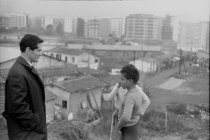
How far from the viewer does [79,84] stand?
7465mm

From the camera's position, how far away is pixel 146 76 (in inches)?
524

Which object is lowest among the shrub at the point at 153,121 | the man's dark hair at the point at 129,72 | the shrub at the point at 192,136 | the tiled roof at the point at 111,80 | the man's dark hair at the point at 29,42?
the shrub at the point at 192,136

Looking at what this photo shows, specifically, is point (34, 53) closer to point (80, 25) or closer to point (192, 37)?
point (80, 25)

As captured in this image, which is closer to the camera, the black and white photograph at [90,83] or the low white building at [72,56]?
the black and white photograph at [90,83]

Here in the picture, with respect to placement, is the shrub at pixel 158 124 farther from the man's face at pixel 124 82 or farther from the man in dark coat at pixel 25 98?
the man in dark coat at pixel 25 98

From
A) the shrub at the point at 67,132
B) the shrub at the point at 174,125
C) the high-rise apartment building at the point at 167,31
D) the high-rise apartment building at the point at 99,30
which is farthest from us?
the high-rise apartment building at the point at 167,31

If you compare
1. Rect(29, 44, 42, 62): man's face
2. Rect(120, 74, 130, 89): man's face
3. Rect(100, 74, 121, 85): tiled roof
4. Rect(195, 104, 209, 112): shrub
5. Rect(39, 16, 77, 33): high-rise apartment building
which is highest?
Rect(39, 16, 77, 33): high-rise apartment building

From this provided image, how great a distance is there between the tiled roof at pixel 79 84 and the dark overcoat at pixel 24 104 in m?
5.64

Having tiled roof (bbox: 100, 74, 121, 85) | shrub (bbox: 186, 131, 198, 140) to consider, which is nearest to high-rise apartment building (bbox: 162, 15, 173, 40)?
tiled roof (bbox: 100, 74, 121, 85)

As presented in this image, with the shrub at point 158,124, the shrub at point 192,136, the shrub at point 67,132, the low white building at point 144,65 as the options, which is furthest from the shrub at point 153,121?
the low white building at point 144,65

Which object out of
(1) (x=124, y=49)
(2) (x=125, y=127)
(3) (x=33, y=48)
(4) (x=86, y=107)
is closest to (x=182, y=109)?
(4) (x=86, y=107)

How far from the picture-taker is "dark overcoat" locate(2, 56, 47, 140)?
Result: 1.17 meters

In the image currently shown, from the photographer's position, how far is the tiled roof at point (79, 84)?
277 inches

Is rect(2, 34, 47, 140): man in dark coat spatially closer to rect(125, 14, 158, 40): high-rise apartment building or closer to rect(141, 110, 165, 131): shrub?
rect(141, 110, 165, 131): shrub
